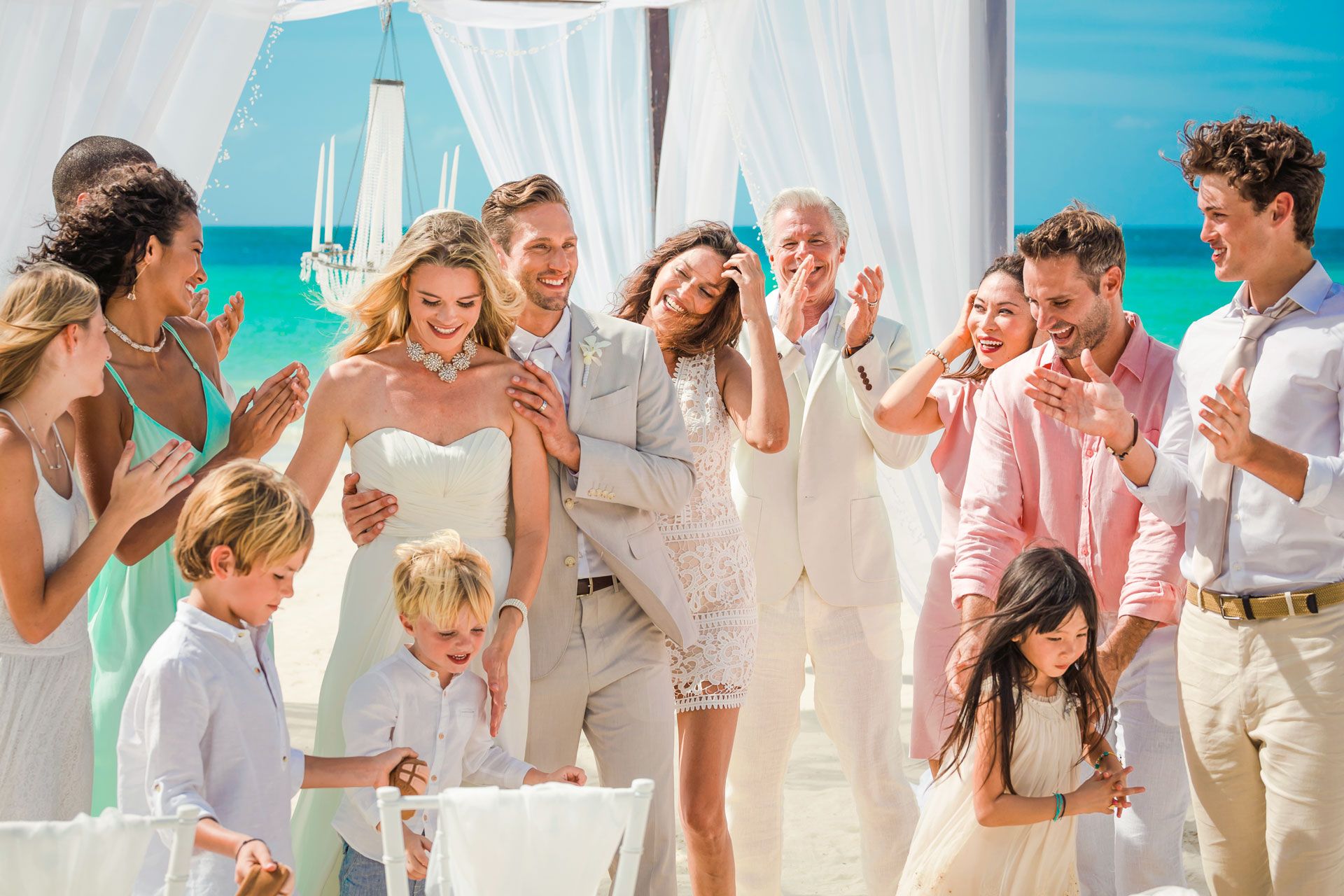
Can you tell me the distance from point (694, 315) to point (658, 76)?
3.41 m

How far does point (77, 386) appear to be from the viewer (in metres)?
2.49

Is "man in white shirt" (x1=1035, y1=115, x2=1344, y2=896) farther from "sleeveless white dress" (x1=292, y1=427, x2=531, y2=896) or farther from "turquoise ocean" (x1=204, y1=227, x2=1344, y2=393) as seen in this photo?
"turquoise ocean" (x1=204, y1=227, x2=1344, y2=393)

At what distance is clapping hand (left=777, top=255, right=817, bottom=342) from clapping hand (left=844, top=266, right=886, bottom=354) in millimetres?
144

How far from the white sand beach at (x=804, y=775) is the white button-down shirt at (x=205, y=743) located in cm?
210

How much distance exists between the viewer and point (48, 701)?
2.56 meters

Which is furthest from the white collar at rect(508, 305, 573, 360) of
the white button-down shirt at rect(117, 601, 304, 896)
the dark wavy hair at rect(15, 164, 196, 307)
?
→ the white button-down shirt at rect(117, 601, 304, 896)

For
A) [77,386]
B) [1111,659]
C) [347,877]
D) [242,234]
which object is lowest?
[347,877]

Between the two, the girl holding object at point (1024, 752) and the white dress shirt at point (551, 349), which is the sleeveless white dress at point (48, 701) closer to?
the white dress shirt at point (551, 349)

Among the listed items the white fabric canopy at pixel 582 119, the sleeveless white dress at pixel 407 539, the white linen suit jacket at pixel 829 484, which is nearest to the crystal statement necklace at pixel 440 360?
the sleeveless white dress at pixel 407 539

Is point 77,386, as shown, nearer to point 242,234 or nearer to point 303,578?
point 303,578

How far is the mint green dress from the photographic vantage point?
2938 millimetres

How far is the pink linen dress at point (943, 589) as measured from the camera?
3.53m

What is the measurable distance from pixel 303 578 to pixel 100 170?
7154 millimetres

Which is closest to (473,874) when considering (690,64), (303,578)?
(690,64)
